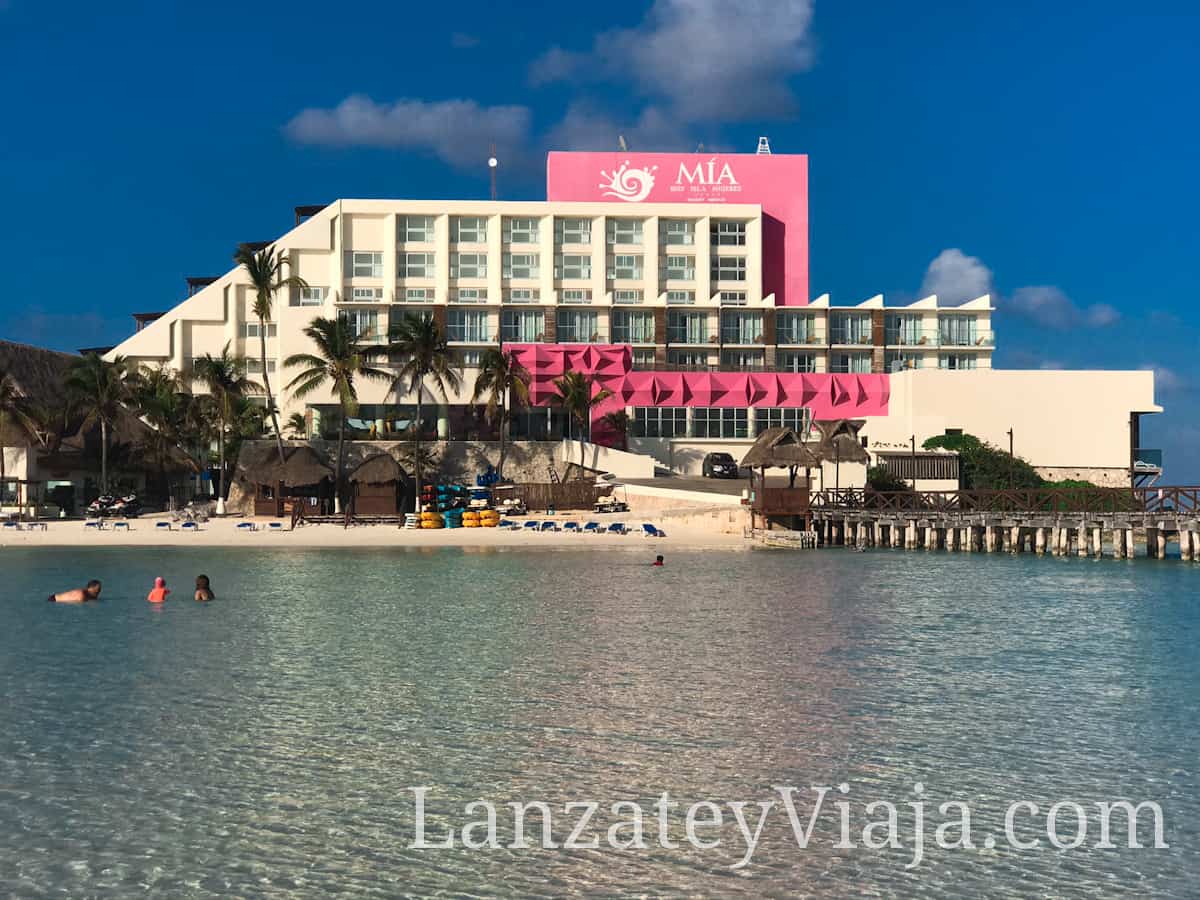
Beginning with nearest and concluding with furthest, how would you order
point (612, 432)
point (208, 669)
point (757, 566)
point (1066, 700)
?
point (1066, 700) < point (208, 669) < point (757, 566) < point (612, 432)

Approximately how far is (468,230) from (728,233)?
70.8 feet

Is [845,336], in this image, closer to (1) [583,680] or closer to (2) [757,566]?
(2) [757,566]

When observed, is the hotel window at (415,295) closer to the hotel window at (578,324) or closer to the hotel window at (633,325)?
the hotel window at (578,324)

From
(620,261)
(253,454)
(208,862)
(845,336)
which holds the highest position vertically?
(620,261)

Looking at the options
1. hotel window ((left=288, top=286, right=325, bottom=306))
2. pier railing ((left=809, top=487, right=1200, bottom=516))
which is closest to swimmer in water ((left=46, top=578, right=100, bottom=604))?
pier railing ((left=809, top=487, right=1200, bottom=516))

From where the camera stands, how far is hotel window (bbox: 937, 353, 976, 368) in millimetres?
99812

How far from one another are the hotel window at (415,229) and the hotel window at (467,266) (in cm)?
250

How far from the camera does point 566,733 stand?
1747 cm

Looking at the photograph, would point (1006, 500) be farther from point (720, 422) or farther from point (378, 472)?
point (378, 472)

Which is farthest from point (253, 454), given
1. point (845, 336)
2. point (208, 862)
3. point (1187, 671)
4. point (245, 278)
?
point (208, 862)

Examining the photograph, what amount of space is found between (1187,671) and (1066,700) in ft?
17.7

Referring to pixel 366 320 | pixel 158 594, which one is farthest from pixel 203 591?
pixel 366 320

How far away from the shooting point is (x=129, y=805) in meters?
13.8

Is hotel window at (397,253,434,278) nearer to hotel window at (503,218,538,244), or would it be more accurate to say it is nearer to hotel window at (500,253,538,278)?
hotel window at (500,253,538,278)
